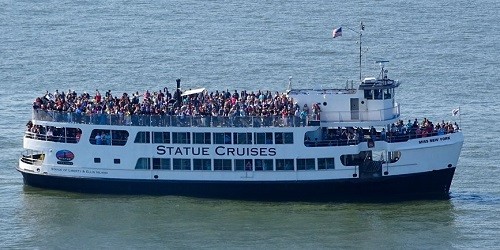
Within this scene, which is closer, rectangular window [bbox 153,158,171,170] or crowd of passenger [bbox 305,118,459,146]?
crowd of passenger [bbox 305,118,459,146]

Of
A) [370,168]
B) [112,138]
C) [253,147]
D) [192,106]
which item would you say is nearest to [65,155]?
[112,138]

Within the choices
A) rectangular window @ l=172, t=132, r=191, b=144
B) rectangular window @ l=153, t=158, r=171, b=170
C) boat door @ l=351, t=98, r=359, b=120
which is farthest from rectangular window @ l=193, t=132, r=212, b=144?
boat door @ l=351, t=98, r=359, b=120

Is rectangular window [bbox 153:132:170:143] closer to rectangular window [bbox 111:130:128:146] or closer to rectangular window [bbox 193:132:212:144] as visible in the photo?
rectangular window [bbox 193:132:212:144]

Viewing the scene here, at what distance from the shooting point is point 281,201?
83.6 meters

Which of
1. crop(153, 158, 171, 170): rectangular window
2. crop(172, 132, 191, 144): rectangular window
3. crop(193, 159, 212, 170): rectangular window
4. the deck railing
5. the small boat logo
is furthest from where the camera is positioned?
the small boat logo

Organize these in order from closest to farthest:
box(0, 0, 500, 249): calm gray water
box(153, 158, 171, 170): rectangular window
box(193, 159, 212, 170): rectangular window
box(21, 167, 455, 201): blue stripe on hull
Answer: box(0, 0, 500, 249): calm gray water, box(21, 167, 455, 201): blue stripe on hull, box(193, 159, 212, 170): rectangular window, box(153, 158, 171, 170): rectangular window

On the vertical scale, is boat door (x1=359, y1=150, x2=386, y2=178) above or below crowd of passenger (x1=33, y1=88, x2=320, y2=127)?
below

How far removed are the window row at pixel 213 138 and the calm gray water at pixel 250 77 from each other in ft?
8.62

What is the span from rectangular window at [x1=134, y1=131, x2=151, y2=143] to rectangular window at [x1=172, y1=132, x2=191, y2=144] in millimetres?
1127

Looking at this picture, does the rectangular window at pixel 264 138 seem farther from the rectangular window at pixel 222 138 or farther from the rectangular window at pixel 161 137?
the rectangular window at pixel 161 137

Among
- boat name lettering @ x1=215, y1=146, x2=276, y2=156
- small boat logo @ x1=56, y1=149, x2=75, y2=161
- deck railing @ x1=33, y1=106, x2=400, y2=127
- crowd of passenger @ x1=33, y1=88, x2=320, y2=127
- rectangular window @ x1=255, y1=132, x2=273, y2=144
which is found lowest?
small boat logo @ x1=56, y1=149, x2=75, y2=161

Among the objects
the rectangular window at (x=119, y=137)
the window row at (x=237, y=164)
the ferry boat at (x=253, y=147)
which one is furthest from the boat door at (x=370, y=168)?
the rectangular window at (x=119, y=137)

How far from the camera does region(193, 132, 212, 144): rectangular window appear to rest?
274 ft

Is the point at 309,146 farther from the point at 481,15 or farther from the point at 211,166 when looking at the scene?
the point at 481,15
